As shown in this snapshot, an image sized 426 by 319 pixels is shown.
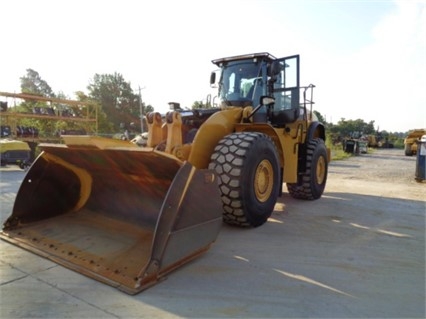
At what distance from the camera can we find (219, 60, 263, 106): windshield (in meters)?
5.43

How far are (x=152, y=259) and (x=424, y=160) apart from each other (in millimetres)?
10911

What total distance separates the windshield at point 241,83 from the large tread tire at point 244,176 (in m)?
1.29

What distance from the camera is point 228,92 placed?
569 centimetres

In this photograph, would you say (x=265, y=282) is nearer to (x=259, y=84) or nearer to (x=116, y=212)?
(x=116, y=212)

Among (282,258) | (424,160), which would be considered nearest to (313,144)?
(282,258)

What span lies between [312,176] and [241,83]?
2452 millimetres

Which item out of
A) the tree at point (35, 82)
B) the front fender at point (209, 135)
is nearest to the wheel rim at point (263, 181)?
the front fender at point (209, 135)

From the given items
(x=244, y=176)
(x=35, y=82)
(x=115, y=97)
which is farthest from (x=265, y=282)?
(x=35, y=82)

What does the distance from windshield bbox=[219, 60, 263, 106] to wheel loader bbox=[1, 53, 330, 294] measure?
20mm

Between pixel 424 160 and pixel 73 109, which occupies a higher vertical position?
pixel 73 109

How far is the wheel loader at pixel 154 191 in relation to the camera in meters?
2.81

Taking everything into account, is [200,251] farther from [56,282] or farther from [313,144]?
[313,144]

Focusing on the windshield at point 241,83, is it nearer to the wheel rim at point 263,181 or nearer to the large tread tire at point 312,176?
the wheel rim at point 263,181

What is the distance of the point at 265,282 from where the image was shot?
9.32 ft
